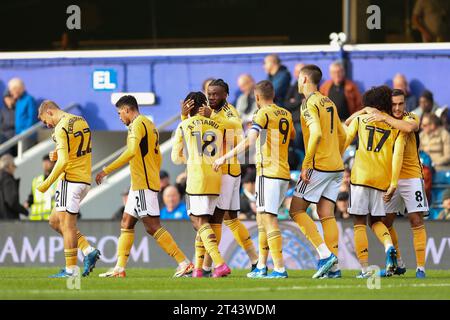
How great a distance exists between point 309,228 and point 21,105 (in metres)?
9.39

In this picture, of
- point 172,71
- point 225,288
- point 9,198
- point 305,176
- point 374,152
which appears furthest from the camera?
point 172,71

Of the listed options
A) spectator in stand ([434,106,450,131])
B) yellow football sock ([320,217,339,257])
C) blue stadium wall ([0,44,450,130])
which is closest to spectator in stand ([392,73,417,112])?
spectator in stand ([434,106,450,131])

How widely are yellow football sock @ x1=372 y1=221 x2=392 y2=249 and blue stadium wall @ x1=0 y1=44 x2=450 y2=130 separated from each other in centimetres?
706

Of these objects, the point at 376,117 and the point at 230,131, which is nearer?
the point at 376,117

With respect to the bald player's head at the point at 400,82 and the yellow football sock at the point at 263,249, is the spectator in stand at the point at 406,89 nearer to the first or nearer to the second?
the bald player's head at the point at 400,82

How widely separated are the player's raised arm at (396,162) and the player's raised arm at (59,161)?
3.77 m

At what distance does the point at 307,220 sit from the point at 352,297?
104 inches

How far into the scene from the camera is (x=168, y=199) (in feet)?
68.6

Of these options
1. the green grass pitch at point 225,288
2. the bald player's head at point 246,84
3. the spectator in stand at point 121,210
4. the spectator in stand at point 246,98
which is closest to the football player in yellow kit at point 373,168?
the green grass pitch at point 225,288

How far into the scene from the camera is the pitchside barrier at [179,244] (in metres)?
19.5

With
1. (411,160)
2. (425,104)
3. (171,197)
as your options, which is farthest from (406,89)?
(411,160)

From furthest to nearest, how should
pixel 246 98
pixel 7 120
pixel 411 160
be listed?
pixel 7 120
pixel 246 98
pixel 411 160

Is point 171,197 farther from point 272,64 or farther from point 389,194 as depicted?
point 389,194

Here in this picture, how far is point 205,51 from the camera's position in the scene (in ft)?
77.6
